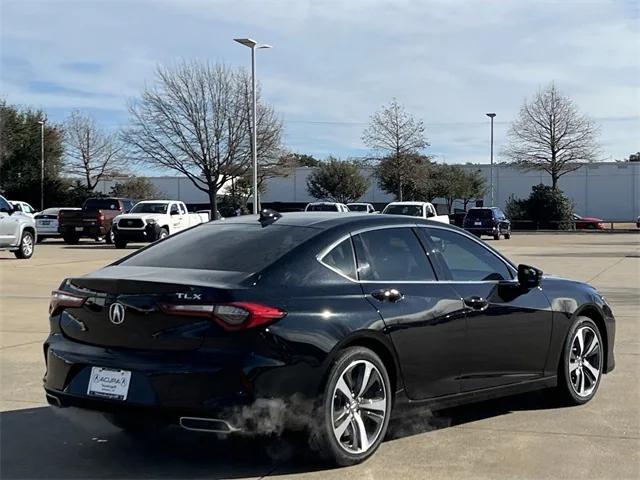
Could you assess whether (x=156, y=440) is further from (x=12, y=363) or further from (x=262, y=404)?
(x=12, y=363)

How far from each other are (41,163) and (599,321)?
51419mm

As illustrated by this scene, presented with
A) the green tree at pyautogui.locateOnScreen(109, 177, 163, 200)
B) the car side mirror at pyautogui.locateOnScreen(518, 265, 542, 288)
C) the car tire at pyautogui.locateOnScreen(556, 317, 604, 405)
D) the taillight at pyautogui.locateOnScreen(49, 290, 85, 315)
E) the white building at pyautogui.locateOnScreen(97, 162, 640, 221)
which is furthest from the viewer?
the white building at pyautogui.locateOnScreen(97, 162, 640, 221)

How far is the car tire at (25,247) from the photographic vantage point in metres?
21.6

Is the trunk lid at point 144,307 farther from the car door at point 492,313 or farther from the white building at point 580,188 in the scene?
the white building at point 580,188

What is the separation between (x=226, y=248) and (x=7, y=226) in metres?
17.4

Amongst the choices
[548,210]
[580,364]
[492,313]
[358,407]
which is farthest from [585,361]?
[548,210]

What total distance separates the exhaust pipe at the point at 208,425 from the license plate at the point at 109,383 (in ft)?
1.34

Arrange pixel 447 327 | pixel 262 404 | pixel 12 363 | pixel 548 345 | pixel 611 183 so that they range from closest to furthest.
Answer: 1. pixel 262 404
2. pixel 447 327
3. pixel 548 345
4. pixel 12 363
5. pixel 611 183

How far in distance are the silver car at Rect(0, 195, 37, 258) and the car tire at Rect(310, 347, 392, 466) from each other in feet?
58.5

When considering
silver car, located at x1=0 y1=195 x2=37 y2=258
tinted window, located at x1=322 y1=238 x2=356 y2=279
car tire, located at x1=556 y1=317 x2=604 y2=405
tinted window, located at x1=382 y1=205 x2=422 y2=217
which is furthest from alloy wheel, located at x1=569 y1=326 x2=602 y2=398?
tinted window, located at x1=382 y1=205 x2=422 y2=217

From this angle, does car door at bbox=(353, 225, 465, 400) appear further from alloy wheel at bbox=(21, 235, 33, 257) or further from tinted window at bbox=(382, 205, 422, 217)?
tinted window at bbox=(382, 205, 422, 217)

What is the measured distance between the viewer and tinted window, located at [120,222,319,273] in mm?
5051

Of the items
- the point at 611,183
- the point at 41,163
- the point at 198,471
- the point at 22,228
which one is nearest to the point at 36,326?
the point at 198,471

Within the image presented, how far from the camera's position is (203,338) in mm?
4504
